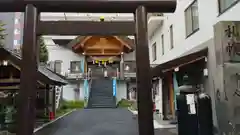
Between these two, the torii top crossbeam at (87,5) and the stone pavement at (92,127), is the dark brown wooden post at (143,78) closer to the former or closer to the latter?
the torii top crossbeam at (87,5)

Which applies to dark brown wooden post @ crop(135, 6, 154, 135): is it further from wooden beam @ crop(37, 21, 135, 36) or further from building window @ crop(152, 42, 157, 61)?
building window @ crop(152, 42, 157, 61)

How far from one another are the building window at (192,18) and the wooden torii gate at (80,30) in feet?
25.6

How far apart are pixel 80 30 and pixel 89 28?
151 millimetres

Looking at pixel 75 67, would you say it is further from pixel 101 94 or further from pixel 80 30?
pixel 80 30

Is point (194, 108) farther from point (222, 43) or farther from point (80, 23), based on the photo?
point (80, 23)

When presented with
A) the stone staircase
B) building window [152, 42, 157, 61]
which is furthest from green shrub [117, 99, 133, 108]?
building window [152, 42, 157, 61]

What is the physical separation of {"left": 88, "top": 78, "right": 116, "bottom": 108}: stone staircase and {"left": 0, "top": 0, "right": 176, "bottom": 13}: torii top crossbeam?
19051mm

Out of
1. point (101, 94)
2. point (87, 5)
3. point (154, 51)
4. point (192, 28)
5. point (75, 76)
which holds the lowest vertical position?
point (101, 94)

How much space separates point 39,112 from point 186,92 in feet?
36.8

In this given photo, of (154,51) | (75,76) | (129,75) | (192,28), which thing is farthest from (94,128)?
(75,76)

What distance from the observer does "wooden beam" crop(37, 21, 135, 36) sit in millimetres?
4172

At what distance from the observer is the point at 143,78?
12.9ft

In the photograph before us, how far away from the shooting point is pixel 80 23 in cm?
420

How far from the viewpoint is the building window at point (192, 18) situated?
11.6 metres
